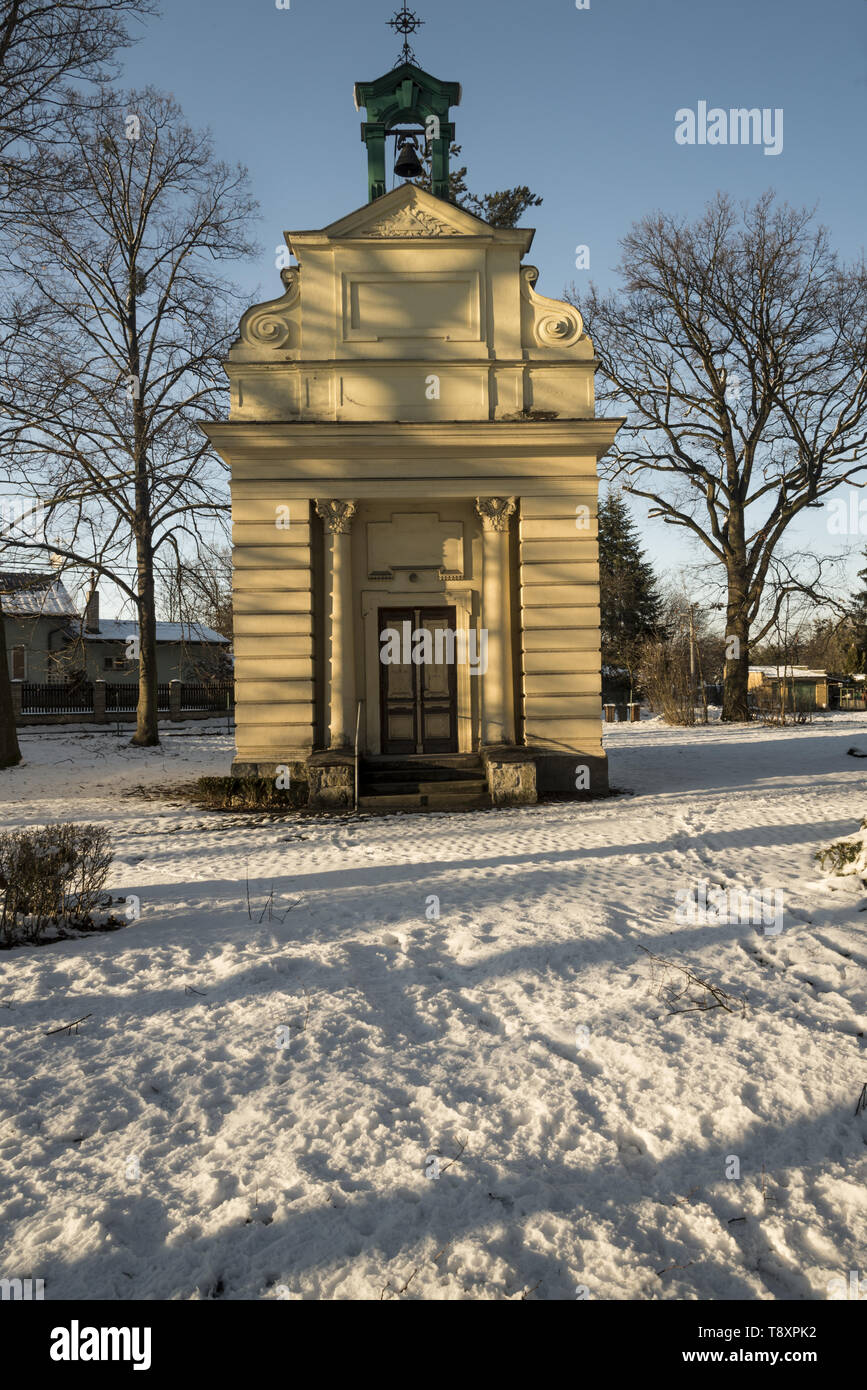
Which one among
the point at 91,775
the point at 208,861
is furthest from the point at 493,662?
the point at 91,775

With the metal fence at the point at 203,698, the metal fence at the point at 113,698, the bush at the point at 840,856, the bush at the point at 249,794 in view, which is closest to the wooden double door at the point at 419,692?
the bush at the point at 249,794

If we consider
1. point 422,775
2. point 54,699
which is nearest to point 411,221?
point 422,775

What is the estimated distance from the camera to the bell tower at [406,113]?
15.4 m

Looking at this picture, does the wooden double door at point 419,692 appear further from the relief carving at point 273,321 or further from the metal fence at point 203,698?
the metal fence at point 203,698

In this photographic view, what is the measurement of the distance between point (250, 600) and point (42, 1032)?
10168mm

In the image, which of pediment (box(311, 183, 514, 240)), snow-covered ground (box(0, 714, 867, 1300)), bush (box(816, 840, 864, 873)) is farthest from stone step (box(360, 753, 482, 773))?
pediment (box(311, 183, 514, 240))

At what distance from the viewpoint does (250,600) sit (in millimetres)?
14055

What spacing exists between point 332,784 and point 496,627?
382 centimetres

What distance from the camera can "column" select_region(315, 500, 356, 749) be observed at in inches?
539

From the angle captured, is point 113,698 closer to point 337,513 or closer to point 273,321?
point 273,321

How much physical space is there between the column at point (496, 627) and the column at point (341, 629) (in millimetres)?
2259

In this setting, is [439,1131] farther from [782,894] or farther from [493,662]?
[493,662]

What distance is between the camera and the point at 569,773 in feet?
46.3

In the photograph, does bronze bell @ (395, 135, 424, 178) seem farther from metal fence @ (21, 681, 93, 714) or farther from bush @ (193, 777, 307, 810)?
metal fence @ (21, 681, 93, 714)
